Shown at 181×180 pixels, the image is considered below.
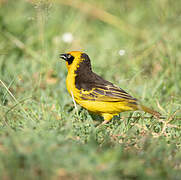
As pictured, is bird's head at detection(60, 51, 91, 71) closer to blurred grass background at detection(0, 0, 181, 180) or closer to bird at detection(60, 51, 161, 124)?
bird at detection(60, 51, 161, 124)

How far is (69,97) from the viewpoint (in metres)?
4.74

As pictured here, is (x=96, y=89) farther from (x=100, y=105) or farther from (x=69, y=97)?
(x=69, y=97)

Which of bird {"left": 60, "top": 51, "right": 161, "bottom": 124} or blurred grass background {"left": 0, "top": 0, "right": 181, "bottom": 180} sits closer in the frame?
blurred grass background {"left": 0, "top": 0, "right": 181, "bottom": 180}

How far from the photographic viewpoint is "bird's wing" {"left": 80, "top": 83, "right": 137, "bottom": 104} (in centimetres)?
386

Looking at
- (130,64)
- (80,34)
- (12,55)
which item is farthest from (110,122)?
(80,34)

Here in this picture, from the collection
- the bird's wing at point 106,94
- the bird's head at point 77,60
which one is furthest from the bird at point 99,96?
the bird's head at point 77,60

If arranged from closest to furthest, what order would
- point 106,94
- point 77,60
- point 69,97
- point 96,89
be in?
point 106,94, point 96,89, point 77,60, point 69,97

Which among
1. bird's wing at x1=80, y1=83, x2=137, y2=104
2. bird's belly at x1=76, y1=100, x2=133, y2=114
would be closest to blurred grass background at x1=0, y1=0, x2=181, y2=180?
bird's belly at x1=76, y1=100, x2=133, y2=114

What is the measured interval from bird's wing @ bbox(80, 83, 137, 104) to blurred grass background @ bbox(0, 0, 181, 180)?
234 mm

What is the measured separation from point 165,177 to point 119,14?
5777 mm

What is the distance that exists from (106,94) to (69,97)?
36.7 inches

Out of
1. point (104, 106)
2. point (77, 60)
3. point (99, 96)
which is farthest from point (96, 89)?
point (77, 60)

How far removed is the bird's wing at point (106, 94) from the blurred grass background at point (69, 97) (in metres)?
0.23

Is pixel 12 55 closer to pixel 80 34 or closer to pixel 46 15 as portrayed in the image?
pixel 80 34
